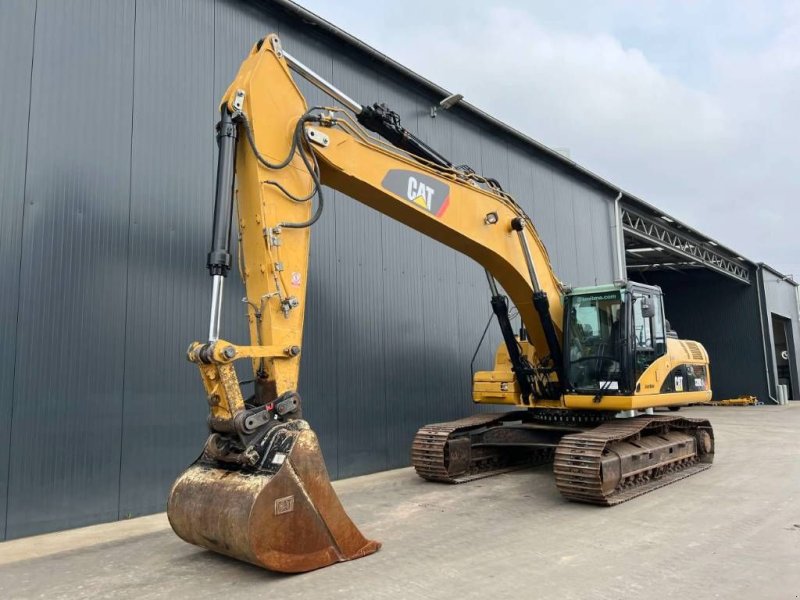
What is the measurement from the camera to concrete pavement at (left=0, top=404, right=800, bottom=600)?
4320mm

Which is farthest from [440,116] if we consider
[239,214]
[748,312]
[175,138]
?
[748,312]

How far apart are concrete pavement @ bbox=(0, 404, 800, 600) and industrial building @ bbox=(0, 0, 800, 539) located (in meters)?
1.05

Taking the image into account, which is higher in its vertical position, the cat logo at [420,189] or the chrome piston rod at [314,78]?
the chrome piston rod at [314,78]

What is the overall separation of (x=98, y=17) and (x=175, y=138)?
5.37ft

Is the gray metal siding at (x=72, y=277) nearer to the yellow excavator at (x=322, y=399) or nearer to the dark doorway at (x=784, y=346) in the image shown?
the yellow excavator at (x=322, y=399)

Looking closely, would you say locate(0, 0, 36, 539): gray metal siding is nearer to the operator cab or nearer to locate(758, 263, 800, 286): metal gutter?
the operator cab

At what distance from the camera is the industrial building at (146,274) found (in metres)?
6.51

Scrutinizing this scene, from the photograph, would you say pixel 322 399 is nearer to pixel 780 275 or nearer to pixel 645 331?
pixel 645 331

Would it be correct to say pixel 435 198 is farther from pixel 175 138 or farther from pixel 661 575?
pixel 661 575

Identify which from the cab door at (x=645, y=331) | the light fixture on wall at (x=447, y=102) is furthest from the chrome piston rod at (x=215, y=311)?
the light fixture on wall at (x=447, y=102)

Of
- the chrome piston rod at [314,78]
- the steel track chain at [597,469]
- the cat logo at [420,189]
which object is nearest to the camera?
the chrome piston rod at [314,78]

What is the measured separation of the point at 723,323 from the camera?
2848cm

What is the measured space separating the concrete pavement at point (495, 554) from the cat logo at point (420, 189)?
3.44m

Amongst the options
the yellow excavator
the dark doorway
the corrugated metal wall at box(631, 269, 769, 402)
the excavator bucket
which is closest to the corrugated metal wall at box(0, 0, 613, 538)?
the yellow excavator
